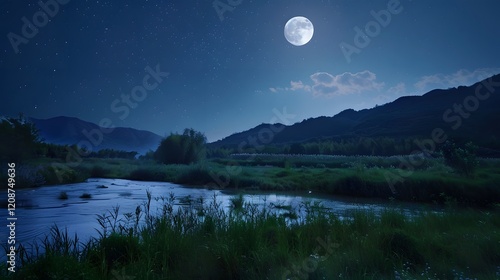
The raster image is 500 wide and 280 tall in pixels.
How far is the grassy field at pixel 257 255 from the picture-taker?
464 centimetres

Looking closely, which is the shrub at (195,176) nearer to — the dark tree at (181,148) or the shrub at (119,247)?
the dark tree at (181,148)

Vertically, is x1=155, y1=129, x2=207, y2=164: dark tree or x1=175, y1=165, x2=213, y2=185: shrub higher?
x1=155, y1=129, x2=207, y2=164: dark tree

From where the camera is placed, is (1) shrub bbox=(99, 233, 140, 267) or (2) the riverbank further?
(2) the riverbank

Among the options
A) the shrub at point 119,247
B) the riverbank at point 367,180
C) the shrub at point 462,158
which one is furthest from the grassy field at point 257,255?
the shrub at point 462,158

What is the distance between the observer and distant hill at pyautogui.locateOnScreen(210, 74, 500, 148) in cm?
9588

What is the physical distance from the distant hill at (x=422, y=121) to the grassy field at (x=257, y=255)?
7801 centimetres

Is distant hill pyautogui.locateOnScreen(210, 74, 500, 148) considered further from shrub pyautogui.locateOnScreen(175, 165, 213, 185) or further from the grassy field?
the grassy field

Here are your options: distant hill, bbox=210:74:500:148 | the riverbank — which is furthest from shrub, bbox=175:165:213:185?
distant hill, bbox=210:74:500:148

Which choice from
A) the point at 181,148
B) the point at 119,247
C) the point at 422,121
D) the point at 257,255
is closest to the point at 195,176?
the point at 181,148

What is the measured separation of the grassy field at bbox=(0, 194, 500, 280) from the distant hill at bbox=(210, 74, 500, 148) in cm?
7801

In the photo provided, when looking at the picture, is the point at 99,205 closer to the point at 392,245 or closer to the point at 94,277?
the point at 94,277

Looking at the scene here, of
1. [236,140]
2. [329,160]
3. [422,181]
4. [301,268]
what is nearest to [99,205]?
[301,268]

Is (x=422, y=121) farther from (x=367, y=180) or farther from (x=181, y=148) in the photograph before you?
(x=367, y=180)

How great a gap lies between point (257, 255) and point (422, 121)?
12557cm
